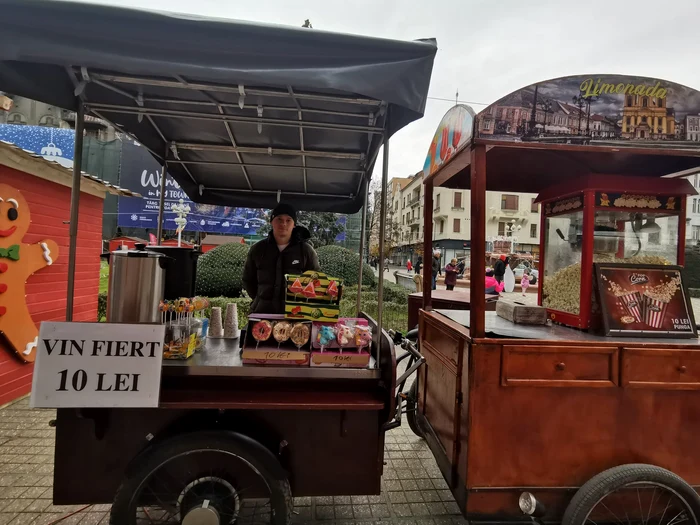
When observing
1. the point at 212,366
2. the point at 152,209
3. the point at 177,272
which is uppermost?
the point at 152,209

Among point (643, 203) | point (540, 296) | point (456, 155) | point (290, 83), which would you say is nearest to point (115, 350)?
point (290, 83)

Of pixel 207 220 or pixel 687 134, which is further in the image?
pixel 207 220

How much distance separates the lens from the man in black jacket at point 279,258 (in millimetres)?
3283

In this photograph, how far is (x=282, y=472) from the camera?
1.91 metres

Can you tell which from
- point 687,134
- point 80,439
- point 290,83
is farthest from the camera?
point 687,134

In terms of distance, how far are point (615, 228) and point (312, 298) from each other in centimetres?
227

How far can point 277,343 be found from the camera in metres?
2.05

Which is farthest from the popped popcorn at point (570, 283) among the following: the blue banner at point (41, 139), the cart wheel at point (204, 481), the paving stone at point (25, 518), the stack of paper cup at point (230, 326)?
the blue banner at point (41, 139)

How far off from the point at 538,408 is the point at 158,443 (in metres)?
2.12

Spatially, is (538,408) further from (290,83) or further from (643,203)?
(290,83)

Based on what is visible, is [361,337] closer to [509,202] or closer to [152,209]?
[152,209]

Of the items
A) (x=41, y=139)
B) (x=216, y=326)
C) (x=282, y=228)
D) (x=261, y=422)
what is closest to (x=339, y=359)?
(x=261, y=422)

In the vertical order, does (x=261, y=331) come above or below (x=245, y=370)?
above

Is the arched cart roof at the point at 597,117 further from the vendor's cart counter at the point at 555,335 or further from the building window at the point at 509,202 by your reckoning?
the building window at the point at 509,202
